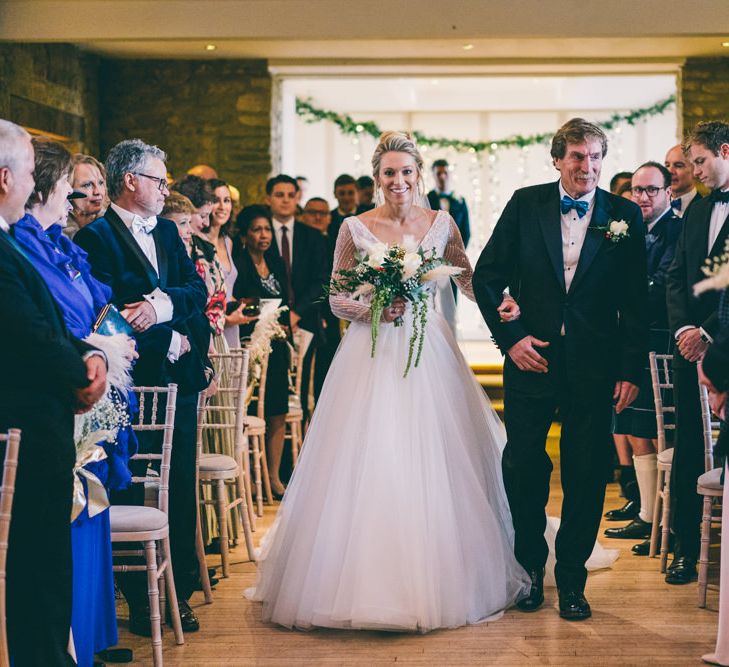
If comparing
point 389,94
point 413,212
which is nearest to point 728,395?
point 413,212

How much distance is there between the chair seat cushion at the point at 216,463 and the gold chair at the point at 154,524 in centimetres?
56

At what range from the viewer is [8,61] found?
8250mm

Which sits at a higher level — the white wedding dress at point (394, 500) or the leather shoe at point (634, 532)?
the white wedding dress at point (394, 500)

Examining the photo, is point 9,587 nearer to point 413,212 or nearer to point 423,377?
point 423,377

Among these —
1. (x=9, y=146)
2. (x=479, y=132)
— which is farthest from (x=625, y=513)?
(x=479, y=132)

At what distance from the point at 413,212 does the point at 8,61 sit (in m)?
5.36

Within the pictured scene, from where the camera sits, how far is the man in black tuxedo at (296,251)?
657 centimetres

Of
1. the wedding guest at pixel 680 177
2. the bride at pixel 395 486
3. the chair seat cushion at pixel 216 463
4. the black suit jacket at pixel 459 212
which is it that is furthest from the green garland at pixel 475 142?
the bride at pixel 395 486

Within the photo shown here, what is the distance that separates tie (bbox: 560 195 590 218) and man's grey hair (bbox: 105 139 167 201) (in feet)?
5.11

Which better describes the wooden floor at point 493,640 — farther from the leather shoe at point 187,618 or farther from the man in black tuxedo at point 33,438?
the man in black tuxedo at point 33,438

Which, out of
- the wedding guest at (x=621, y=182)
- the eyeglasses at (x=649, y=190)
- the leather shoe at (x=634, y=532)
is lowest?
the leather shoe at (x=634, y=532)

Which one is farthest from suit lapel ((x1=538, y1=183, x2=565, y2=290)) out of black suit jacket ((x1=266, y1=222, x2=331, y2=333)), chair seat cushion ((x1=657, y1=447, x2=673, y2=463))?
black suit jacket ((x1=266, y1=222, x2=331, y2=333))

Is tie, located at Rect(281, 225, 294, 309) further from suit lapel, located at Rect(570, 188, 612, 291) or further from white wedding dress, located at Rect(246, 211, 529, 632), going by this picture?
suit lapel, located at Rect(570, 188, 612, 291)

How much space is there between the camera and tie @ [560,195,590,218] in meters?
3.83
